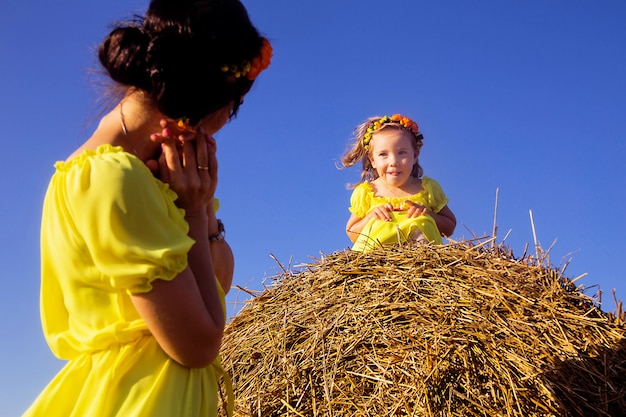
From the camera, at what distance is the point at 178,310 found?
130 cm

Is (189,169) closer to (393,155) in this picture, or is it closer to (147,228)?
(147,228)

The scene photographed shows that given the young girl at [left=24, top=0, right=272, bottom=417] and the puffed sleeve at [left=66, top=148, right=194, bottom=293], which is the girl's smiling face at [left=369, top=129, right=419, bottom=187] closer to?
the young girl at [left=24, top=0, right=272, bottom=417]

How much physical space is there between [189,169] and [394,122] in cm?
413

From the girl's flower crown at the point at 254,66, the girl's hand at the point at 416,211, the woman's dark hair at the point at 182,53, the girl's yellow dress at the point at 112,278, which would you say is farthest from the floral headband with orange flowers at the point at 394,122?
the girl's yellow dress at the point at 112,278

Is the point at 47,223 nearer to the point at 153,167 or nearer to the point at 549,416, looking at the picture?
the point at 153,167

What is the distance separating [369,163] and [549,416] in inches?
Answer: 123

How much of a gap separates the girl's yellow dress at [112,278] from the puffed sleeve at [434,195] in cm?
391

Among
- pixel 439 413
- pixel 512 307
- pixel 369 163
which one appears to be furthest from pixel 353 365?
pixel 369 163

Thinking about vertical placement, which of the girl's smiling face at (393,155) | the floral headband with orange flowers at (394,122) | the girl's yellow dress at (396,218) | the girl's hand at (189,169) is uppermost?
the floral headband with orange flowers at (394,122)

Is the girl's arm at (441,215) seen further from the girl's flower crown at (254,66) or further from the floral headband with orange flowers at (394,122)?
the girl's flower crown at (254,66)

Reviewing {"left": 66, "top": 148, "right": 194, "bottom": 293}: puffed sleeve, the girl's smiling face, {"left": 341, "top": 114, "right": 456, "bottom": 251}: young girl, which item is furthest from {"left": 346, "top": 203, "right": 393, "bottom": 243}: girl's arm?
{"left": 66, "top": 148, "right": 194, "bottom": 293}: puffed sleeve

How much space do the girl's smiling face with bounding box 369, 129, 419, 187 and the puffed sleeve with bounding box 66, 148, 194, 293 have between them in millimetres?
3988

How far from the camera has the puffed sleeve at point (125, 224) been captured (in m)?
1.27

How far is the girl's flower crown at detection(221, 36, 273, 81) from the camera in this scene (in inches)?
57.5
